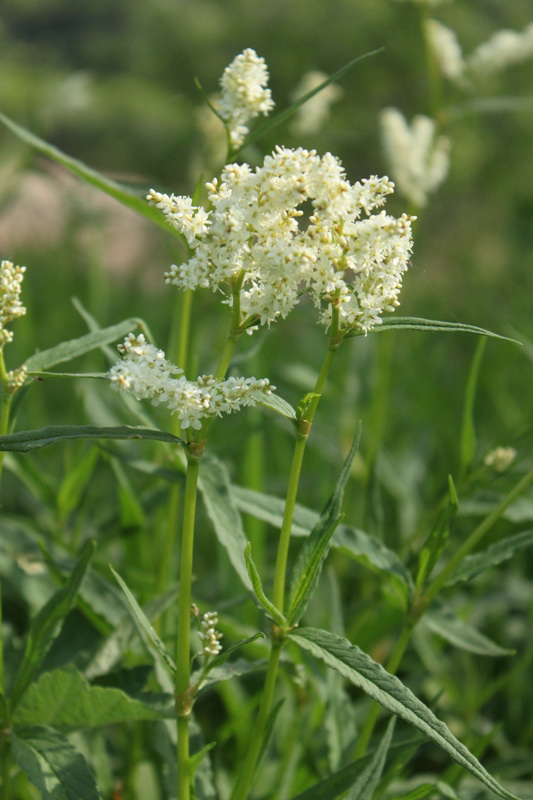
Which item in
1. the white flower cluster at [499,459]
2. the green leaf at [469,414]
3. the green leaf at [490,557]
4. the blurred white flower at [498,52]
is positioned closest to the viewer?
the green leaf at [490,557]

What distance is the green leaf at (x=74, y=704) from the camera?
1266 millimetres

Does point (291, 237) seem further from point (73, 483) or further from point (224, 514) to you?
point (73, 483)

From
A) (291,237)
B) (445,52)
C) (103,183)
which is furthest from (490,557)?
(445,52)

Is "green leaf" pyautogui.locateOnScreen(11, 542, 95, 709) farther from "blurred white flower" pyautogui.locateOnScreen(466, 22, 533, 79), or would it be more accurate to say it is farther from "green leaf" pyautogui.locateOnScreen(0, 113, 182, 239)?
"blurred white flower" pyautogui.locateOnScreen(466, 22, 533, 79)

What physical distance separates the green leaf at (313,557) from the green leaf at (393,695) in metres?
0.07

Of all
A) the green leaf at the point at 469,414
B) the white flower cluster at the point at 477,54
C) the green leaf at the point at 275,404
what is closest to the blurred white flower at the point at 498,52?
the white flower cluster at the point at 477,54

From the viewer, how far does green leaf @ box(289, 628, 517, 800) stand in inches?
37.6

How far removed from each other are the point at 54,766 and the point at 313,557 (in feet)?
1.54

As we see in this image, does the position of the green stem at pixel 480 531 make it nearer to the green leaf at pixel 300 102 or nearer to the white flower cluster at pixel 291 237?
the white flower cluster at pixel 291 237

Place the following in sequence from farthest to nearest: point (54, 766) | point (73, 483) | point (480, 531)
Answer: point (73, 483) → point (480, 531) → point (54, 766)

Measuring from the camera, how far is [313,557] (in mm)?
1129

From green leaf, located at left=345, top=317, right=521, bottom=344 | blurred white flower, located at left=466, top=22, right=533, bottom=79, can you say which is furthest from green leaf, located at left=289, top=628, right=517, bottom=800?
blurred white flower, located at left=466, top=22, right=533, bottom=79

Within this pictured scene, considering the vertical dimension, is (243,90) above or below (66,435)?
above

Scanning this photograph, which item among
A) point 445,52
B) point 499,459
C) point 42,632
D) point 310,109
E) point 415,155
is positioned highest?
point 445,52
